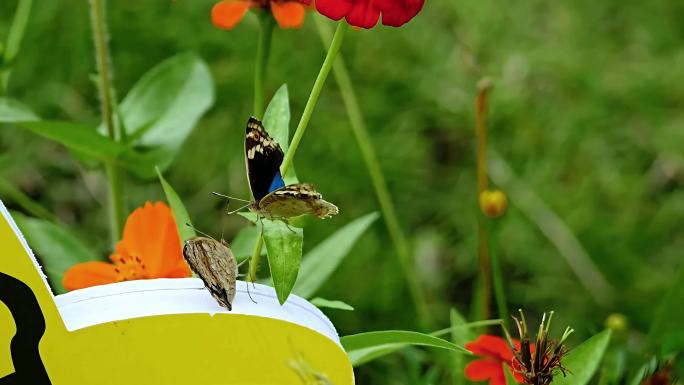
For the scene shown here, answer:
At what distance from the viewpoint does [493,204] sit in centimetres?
67

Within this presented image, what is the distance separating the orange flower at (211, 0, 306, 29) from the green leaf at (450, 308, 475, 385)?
23 cm

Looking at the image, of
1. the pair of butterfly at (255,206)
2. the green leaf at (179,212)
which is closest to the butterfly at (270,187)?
the pair of butterfly at (255,206)

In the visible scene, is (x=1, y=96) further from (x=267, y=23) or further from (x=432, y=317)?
(x=432, y=317)

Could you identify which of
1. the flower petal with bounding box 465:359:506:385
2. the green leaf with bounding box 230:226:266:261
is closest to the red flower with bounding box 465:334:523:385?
the flower petal with bounding box 465:359:506:385

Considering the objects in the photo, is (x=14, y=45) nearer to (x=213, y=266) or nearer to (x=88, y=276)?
(x=88, y=276)

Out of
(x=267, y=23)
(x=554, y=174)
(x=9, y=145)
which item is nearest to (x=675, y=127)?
(x=554, y=174)

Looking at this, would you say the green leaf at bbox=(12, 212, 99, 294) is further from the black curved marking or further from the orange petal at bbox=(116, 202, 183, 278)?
the black curved marking

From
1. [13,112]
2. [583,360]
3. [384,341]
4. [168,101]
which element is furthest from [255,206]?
[168,101]

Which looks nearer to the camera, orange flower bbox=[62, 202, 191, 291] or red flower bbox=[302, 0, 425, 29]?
red flower bbox=[302, 0, 425, 29]

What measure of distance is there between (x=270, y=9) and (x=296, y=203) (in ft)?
0.92

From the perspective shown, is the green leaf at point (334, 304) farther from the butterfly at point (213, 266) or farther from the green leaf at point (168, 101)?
the green leaf at point (168, 101)

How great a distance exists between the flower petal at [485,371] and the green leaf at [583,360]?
4cm

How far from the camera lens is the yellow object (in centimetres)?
44

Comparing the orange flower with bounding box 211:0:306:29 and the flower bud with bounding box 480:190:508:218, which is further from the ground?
the orange flower with bounding box 211:0:306:29
